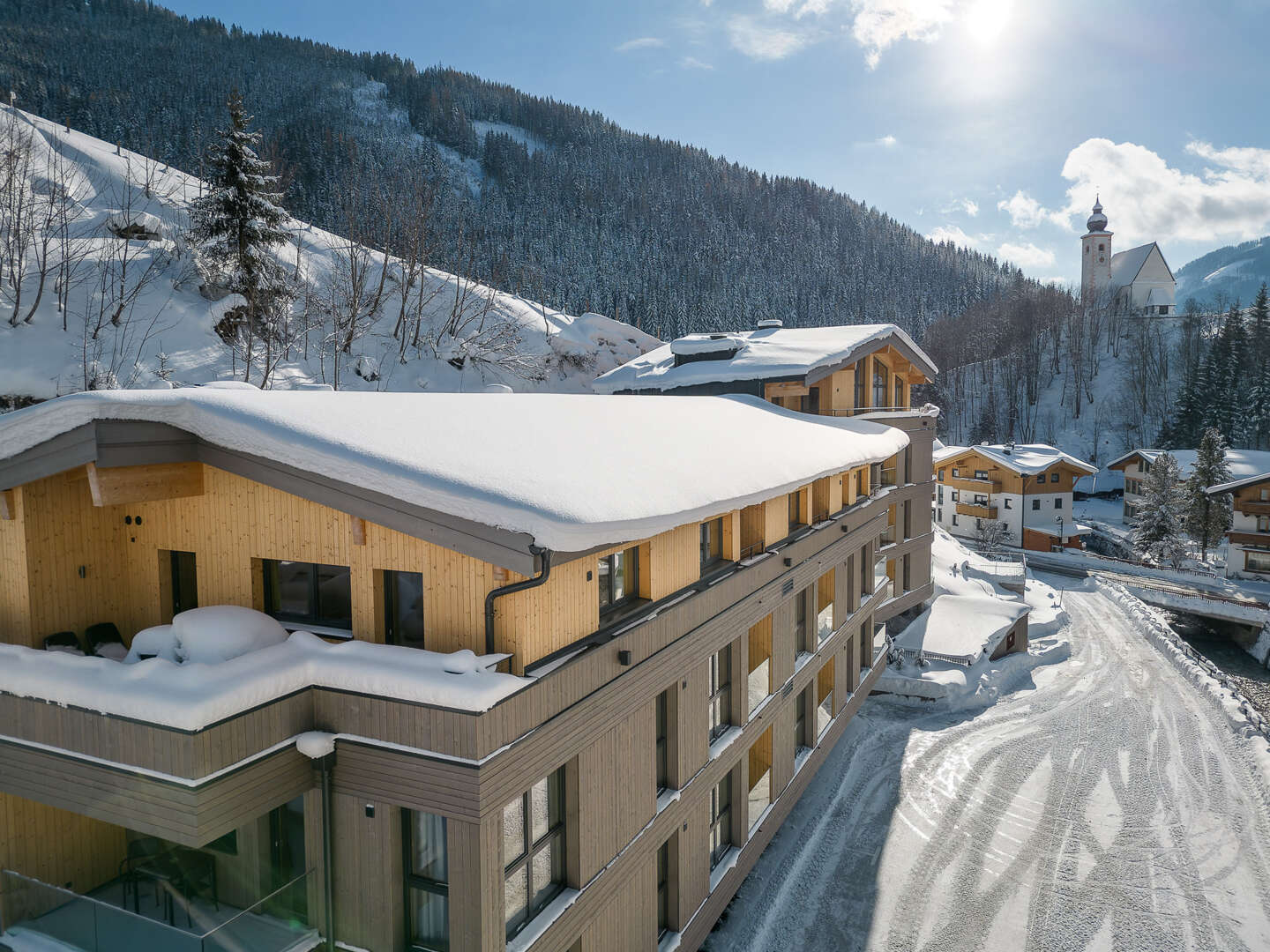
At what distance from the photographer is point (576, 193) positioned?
110188mm

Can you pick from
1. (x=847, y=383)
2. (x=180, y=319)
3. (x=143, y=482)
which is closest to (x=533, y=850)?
(x=143, y=482)

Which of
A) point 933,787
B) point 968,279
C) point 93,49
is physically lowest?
point 933,787

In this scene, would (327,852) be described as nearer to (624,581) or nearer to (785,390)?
(624,581)

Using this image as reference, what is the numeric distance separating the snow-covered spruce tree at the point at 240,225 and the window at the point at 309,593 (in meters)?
20.4

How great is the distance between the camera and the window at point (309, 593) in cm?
712

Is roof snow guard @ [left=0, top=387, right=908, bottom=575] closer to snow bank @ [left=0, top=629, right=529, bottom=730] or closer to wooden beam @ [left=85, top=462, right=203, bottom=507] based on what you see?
wooden beam @ [left=85, top=462, right=203, bottom=507]

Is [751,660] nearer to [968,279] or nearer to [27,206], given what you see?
[27,206]

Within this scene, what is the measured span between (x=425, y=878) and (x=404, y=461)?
3681 mm

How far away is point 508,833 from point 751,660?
6348 mm

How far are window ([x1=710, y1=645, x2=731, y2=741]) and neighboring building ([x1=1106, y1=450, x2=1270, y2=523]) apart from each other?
44229 millimetres

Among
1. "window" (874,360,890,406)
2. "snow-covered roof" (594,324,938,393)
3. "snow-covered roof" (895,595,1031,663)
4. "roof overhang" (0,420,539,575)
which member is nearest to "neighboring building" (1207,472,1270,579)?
"snow-covered roof" (895,595,1031,663)

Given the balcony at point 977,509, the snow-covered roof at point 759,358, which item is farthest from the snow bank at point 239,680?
the balcony at point 977,509

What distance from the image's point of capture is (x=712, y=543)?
34.9 feet

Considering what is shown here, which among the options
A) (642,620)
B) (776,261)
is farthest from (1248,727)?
(776,261)
